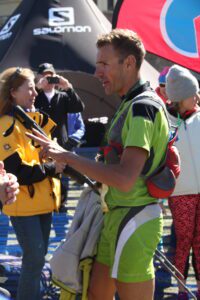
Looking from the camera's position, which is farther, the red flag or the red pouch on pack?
the red flag

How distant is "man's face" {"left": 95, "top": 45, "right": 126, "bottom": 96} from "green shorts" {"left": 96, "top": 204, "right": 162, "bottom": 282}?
2.06 feet

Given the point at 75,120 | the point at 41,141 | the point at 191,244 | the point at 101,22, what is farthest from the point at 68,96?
the point at 101,22

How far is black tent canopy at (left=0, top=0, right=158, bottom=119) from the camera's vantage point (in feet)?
30.8

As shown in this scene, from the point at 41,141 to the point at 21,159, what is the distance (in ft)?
3.14

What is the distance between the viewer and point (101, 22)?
34.0 ft

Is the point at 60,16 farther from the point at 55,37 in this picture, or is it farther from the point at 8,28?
the point at 8,28

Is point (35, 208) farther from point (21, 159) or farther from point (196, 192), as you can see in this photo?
point (196, 192)

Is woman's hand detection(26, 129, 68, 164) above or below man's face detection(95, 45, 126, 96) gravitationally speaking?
below

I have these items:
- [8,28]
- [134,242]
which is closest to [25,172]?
[134,242]

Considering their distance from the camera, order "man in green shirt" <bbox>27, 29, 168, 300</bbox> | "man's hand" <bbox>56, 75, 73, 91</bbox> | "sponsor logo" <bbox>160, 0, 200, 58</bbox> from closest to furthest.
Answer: "man in green shirt" <bbox>27, 29, 168, 300</bbox> → "man's hand" <bbox>56, 75, 73, 91</bbox> → "sponsor logo" <bbox>160, 0, 200, 58</bbox>

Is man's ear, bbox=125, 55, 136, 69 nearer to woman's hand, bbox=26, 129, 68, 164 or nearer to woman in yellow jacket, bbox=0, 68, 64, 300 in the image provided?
woman's hand, bbox=26, 129, 68, 164

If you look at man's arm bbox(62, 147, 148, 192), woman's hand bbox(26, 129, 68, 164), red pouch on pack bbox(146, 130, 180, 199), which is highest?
woman's hand bbox(26, 129, 68, 164)

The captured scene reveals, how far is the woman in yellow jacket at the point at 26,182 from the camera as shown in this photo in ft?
12.1

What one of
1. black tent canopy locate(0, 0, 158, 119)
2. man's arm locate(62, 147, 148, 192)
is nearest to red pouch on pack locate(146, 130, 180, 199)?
man's arm locate(62, 147, 148, 192)
